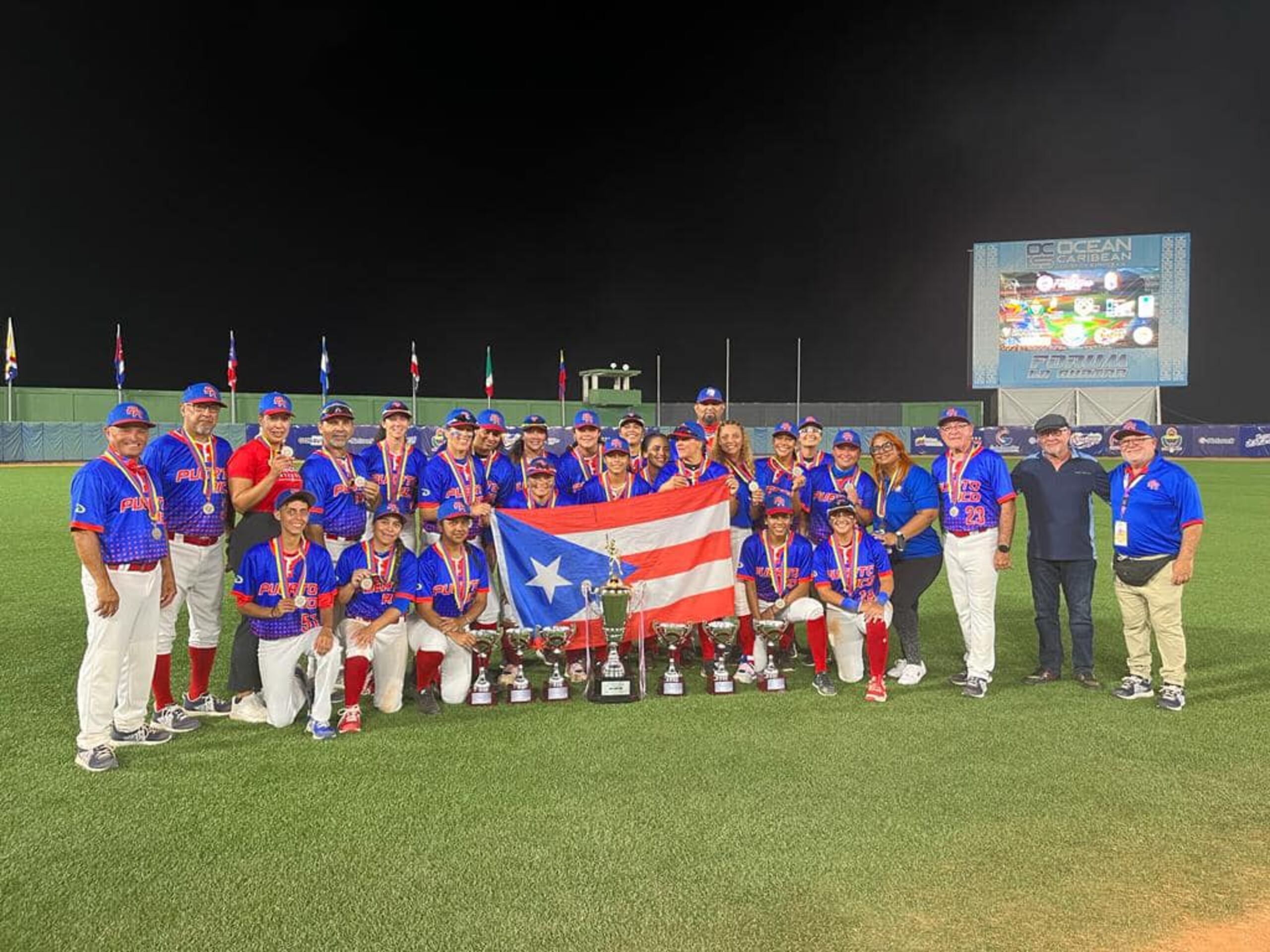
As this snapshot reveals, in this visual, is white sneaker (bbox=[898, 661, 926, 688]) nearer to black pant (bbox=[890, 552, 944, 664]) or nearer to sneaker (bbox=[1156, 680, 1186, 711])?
black pant (bbox=[890, 552, 944, 664])

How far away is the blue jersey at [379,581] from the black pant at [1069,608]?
5035 mm

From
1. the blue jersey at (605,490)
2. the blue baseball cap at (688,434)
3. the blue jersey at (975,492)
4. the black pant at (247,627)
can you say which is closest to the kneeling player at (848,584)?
the blue jersey at (975,492)

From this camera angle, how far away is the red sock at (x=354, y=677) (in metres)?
5.64

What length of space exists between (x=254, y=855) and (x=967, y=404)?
55447mm

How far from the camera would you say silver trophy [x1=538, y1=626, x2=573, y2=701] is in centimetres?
611

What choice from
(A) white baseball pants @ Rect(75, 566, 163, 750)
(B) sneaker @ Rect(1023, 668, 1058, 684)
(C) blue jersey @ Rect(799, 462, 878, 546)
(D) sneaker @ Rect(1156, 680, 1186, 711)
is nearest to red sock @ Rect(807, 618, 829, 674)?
(C) blue jersey @ Rect(799, 462, 878, 546)

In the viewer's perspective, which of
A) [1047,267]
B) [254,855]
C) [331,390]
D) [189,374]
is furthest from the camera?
[331,390]

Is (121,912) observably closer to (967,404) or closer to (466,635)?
(466,635)

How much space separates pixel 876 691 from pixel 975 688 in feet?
2.65

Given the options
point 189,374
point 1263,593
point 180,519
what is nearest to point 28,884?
point 180,519

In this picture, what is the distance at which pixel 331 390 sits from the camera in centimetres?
5584

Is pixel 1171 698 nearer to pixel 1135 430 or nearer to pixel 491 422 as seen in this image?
pixel 1135 430

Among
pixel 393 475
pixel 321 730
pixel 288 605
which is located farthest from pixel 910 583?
pixel 288 605

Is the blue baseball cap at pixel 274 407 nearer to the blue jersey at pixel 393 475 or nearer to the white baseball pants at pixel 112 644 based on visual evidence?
the blue jersey at pixel 393 475
